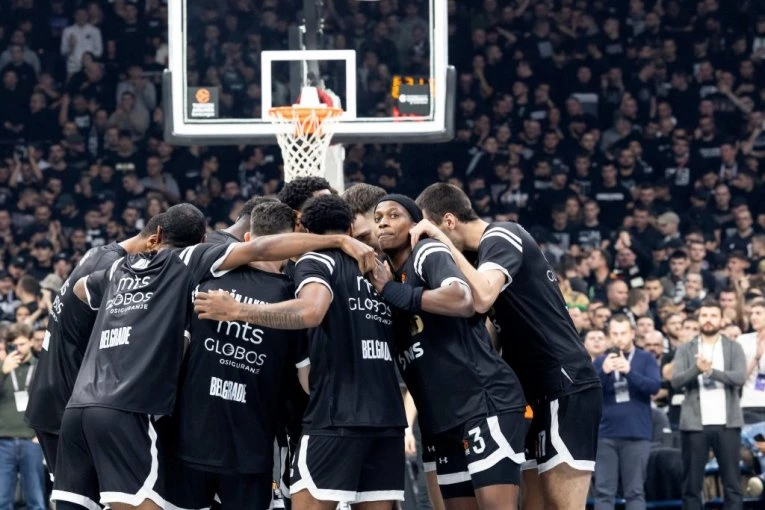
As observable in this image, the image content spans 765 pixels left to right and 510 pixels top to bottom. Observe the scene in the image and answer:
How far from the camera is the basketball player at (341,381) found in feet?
24.1

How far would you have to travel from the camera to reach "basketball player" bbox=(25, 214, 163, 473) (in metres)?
8.64

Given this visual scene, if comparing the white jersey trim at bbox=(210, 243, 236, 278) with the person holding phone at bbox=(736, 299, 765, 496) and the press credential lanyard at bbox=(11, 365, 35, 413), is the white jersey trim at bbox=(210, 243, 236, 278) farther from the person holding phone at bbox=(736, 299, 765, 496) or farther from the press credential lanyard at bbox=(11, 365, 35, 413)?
the person holding phone at bbox=(736, 299, 765, 496)

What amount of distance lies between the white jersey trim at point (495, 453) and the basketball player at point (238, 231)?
1.99 meters

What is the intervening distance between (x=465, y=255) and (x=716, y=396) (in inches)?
231

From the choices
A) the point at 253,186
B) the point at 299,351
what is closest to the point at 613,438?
the point at 299,351

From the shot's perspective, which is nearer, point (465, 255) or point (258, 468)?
point (258, 468)

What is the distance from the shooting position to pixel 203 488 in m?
7.72

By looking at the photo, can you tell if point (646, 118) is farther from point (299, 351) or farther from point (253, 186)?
point (299, 351)

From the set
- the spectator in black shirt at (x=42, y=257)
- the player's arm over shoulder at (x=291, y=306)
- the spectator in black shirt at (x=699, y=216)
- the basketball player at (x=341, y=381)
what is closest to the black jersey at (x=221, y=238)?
the basketball player at (x=341, y=381)

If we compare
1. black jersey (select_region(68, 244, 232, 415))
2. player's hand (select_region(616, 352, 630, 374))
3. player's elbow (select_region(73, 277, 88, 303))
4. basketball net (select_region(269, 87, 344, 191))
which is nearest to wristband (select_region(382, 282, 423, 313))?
black jersey (select_region(68, 244, 232, 415))

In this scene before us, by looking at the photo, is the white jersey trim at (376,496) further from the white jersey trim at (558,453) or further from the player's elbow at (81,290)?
the player's elbow at (81,290)

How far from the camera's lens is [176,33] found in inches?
511

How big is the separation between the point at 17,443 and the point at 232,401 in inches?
260

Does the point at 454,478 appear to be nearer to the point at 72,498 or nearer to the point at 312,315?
the point at 312,315
